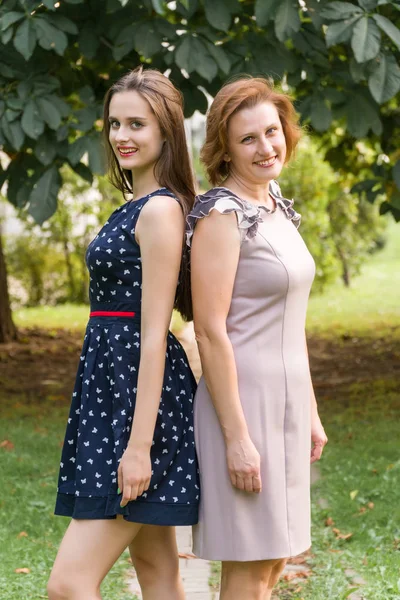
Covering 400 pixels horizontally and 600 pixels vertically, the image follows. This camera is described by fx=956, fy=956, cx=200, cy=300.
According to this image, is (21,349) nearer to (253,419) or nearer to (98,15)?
(98,15)

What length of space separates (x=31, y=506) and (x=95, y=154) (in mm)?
1905

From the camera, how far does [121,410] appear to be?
2656 mm

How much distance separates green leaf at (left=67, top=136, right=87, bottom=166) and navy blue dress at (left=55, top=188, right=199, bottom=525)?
249 cm

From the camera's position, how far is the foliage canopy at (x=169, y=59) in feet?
15.7

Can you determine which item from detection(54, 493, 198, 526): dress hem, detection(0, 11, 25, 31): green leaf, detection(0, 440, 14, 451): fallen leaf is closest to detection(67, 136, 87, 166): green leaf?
detection(0, 11, 25, 31): green leaf

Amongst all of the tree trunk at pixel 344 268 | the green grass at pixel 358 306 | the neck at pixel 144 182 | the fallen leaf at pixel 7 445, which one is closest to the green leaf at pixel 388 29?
Answer: the neck at pixel 144 182

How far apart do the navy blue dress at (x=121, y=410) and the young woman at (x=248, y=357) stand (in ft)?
0.21

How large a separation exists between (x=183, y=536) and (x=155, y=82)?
107 inches

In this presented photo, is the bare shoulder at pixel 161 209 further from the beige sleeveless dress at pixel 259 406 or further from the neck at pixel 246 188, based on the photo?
the neck at pixel 246 188

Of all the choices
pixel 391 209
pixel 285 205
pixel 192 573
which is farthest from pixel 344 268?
pixel 285 205

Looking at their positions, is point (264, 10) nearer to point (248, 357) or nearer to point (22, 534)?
point (248, 357)

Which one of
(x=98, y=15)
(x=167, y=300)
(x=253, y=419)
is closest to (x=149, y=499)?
(x=253, y=419)

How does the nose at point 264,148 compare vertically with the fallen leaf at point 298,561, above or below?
above

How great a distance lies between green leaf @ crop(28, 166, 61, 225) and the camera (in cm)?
517
